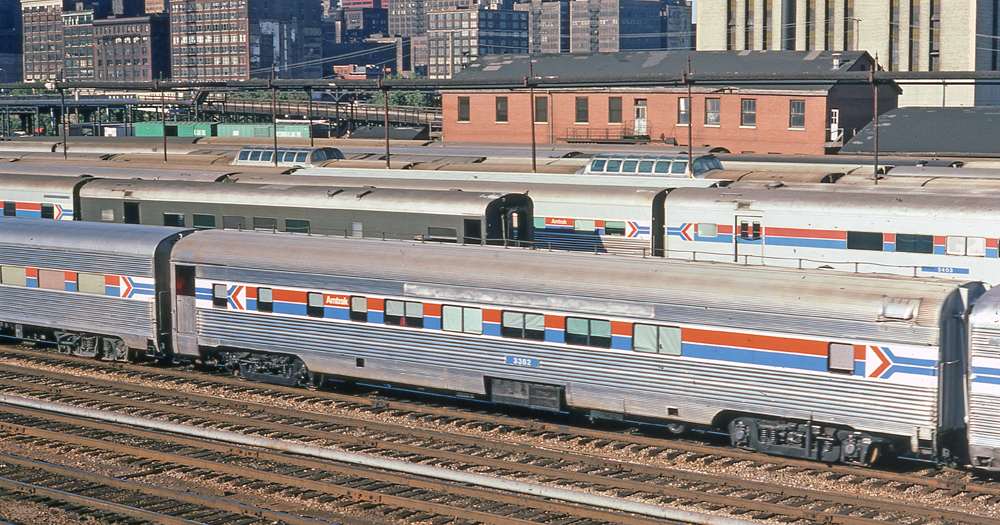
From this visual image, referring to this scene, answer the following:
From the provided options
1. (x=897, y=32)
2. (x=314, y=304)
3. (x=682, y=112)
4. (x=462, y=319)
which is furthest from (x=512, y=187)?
(x=897, y=32)

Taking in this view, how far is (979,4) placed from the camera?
90.9 meters

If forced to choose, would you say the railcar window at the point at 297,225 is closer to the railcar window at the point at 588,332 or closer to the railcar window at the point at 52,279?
the railcar window at the point at 52,279

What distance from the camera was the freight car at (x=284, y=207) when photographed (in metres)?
30.7

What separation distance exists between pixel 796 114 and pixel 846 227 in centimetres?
3945

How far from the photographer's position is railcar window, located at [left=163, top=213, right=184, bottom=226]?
36.7m

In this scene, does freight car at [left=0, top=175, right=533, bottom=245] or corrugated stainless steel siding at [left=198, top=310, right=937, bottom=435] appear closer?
corrugated stainless steel siding at [left=198, top=310, right=937, bottom=435]

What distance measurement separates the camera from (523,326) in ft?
75.3

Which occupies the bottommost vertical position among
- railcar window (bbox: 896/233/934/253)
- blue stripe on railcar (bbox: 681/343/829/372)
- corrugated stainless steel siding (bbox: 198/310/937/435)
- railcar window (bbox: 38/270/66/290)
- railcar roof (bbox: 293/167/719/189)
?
corrugated stainless steel siding (bbox: 198/310/937/435)

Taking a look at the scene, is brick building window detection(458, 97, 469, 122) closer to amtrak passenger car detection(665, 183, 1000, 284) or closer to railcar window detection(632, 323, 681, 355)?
amtrak passenger car detection(665, 183, 1000, 284)

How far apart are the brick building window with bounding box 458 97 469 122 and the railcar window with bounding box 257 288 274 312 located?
55277 millimetres

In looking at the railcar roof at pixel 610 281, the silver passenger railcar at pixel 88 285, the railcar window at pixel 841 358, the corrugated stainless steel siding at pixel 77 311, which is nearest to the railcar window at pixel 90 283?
the silver passenger railcar at pixel 88 285

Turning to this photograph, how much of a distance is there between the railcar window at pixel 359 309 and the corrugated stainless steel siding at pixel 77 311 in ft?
20.6

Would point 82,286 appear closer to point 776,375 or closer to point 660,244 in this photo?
point 660,244

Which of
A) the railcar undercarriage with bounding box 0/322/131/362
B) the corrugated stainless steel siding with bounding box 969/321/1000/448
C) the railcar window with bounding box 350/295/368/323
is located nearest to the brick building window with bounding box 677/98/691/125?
the railcar undercarriage with bounding box 0/322/131/362
